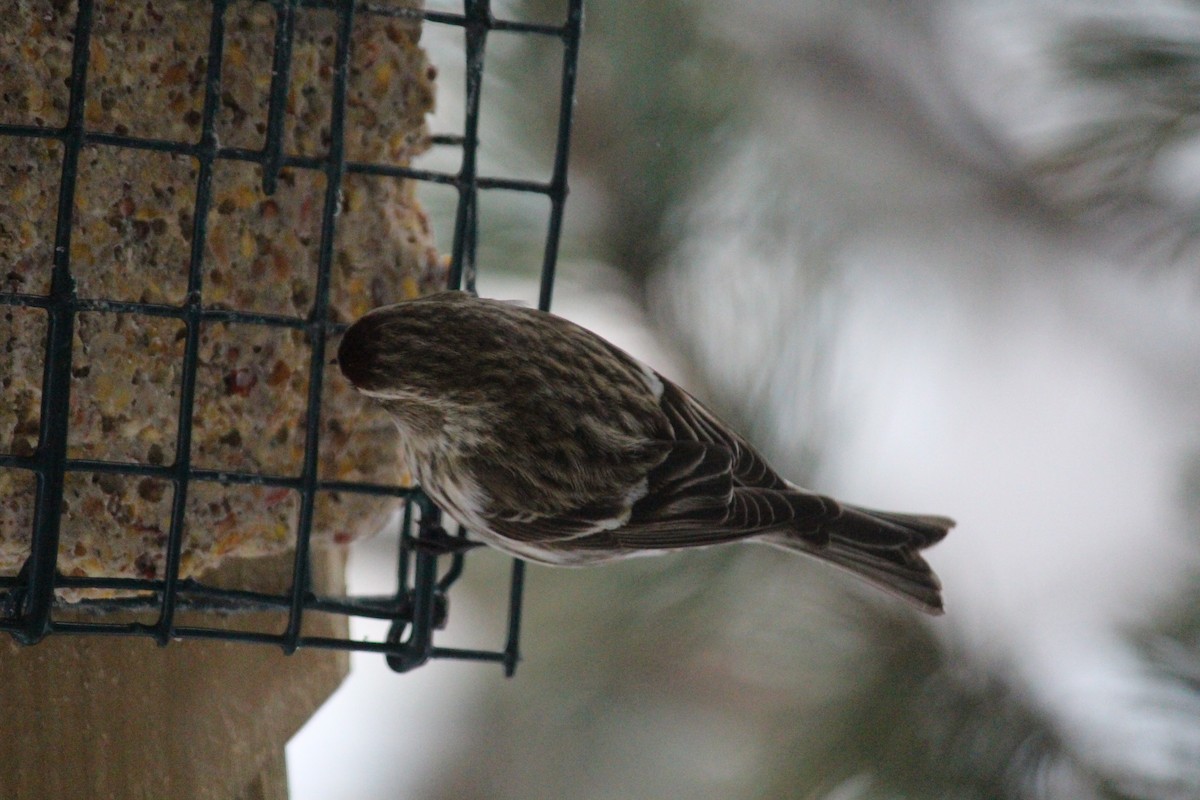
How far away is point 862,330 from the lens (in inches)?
113

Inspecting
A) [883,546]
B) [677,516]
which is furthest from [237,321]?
[883,546]

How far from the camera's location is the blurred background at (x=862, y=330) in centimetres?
246

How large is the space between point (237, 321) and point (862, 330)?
132 centimetres

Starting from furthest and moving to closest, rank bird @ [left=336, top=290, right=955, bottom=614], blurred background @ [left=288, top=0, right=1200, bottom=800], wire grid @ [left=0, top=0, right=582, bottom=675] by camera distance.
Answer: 1. blurred background @ [left=288, top=0, right=1200, bottom=800]
2. bird @ [left=336, top=290, right=955, bottom=614]
3. wire grid @ [left=0, top=0, right=582, bottom=675]

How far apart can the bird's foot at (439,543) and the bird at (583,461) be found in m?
0.04

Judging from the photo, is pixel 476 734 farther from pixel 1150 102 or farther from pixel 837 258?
pixel 1150 102

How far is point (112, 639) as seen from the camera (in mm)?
2242

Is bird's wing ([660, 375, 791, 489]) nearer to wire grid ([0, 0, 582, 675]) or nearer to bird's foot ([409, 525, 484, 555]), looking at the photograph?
wire grid ([0, 0, 582, 675])

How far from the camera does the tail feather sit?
8.16 ft

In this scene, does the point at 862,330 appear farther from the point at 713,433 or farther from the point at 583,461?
the point at 583,461

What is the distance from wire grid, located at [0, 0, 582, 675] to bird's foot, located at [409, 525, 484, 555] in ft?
0.04

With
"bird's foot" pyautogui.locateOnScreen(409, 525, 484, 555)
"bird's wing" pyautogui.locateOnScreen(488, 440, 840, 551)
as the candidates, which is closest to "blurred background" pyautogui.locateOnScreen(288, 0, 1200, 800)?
"bird's wing" pyautogui.locateOnScreen(488, 440, 840, 551)

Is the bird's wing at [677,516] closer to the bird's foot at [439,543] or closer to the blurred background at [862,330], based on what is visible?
the bird's foot at [439,543]

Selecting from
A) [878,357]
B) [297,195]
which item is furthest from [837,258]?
[297,195]
